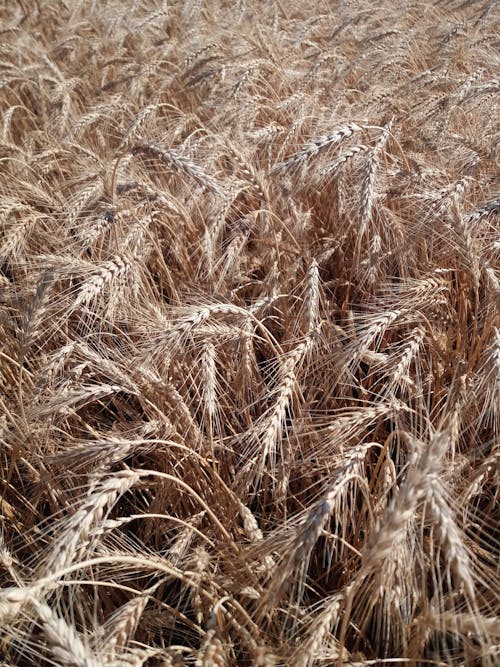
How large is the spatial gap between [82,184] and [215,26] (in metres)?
2.92

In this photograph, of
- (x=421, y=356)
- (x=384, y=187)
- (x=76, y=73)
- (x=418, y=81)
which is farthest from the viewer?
(x=76, y=73)

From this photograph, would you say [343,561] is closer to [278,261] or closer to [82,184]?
[278,261]

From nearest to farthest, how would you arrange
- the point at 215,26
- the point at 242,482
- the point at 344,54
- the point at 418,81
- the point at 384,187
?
the point at 242,482, the point at 384,187, the point at 418,81, the point at 344,54, the point at 215,26

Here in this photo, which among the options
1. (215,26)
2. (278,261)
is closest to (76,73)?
(215,26)

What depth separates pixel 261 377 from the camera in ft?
6.21

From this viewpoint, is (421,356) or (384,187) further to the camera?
(384,187)

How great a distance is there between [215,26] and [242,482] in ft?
14.0

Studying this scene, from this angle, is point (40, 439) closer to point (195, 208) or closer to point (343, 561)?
point (343, 561)

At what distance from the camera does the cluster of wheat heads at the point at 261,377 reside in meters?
1.17

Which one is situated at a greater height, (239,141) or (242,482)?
(239,141)

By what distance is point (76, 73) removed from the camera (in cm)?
435

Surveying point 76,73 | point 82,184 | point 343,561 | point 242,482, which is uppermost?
point 76,73

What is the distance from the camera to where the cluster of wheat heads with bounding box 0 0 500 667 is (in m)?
1.17

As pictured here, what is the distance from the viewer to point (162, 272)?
242 cm
